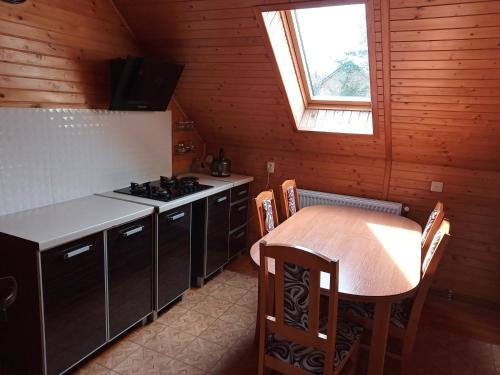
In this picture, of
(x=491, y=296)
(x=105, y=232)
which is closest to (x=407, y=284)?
(x=105, y=232)

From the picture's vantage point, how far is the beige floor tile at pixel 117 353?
2217mm

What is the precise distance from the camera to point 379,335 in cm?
185

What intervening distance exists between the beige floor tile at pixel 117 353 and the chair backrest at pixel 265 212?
1082mm

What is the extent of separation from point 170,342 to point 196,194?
3.44 ft

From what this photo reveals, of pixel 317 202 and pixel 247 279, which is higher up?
pixel 317 202

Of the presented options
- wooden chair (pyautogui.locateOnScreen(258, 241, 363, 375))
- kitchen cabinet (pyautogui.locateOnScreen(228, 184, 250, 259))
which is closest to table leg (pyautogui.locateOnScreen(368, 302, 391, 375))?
wooden chair (pyautogui.locateOnScreen(258, 241, 363, 375))

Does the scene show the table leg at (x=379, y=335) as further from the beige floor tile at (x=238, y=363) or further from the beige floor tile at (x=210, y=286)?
the beige floor tile at (x=210, y=286)

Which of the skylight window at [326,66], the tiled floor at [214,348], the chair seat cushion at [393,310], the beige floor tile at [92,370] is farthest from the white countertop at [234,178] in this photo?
the beige floor tile at [92,370]

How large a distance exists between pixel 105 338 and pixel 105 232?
67cm

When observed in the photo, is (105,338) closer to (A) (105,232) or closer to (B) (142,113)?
(A) (105,232)

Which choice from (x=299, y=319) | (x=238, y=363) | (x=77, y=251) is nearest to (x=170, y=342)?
(x=238, y=363)

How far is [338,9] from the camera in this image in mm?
2611

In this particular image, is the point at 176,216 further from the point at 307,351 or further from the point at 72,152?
the point at 307,351

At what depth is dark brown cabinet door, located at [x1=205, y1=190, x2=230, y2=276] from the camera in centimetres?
312
